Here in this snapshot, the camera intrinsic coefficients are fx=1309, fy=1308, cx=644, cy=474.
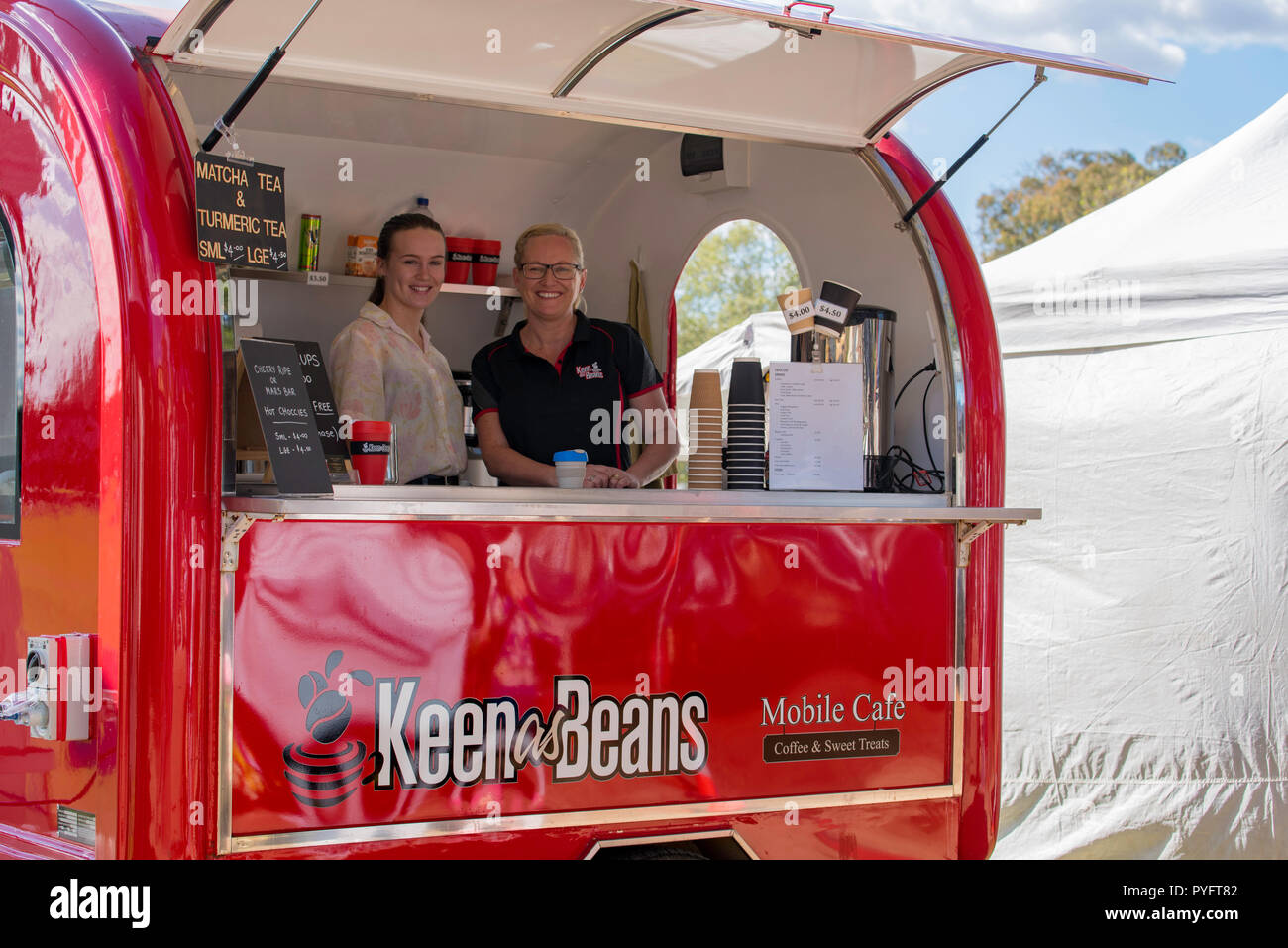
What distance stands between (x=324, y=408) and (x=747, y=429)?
3.90ft

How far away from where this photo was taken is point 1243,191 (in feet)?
20.2

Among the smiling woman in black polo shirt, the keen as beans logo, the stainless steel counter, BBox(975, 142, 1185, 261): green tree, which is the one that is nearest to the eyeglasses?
the smiling woman in black polo shirt

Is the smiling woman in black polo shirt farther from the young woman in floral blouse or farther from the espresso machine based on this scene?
the espresso machine

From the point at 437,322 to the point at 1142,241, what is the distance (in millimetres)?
3398

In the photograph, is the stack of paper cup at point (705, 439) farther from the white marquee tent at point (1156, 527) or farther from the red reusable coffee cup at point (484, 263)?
the white marquee tent at point (1156, 527)

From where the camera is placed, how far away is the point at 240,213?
2.69 metres

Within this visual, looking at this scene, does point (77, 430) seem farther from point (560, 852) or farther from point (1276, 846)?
point (1276, 846)

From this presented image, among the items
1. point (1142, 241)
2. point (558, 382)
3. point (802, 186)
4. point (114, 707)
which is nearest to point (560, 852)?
point (114, 707)

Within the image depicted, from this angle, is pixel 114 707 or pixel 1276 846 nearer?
pixel 114 707

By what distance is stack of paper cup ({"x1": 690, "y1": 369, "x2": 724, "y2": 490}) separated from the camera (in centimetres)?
378

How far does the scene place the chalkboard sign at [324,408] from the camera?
10.8ft

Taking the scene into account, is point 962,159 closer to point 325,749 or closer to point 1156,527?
point 325,749

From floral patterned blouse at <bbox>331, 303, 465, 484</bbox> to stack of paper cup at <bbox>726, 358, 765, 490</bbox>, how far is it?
0.91 metres

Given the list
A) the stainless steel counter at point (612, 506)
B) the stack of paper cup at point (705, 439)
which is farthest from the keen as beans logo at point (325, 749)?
the stack of paper cup at point (705, 439)
